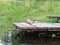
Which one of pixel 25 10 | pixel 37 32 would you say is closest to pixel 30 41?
pixel 37 32

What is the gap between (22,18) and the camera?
12.5 metres

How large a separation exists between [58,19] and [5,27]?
102 inches

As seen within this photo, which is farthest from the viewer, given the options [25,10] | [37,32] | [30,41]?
[25,10]

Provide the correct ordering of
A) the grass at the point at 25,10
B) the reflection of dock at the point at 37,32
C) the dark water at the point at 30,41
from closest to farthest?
the reflection of dock at the point at 37,32
the dark water at the point at 30,41
the grass at the point at 25,10

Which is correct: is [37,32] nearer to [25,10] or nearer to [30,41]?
[30,41]

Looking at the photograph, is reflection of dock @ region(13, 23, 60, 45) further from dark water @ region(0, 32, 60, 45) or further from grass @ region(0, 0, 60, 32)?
grass @ region(0, 0, 60, 32)

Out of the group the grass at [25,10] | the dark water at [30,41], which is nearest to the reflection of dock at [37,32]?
the dark water at [30,41]

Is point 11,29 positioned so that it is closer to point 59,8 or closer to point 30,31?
point 30,31

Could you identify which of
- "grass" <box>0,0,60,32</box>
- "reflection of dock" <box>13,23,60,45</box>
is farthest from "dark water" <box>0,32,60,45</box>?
"grass" <box>0,0,60,32</box>

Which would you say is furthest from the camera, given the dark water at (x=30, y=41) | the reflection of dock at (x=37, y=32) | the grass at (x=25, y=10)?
the grass at (x=25, y=10)

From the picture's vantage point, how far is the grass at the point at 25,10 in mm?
12450

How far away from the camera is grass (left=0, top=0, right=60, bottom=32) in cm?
1245

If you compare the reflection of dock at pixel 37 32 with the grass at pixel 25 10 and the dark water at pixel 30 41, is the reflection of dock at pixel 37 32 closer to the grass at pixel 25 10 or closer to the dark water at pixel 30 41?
the dark water at pixel 30 41

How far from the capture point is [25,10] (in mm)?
13836
